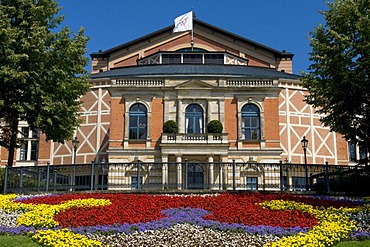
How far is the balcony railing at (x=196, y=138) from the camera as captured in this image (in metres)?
34.0

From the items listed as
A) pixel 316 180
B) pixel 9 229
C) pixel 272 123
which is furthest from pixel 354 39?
pixel 9 229

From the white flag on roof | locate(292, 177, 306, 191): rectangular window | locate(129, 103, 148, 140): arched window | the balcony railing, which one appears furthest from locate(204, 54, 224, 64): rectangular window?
locate(292, 177, 306, 191): rectangular window

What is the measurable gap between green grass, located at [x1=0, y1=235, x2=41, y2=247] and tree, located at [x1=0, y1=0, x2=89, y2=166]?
37.7 feet

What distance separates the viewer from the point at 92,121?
47875mm

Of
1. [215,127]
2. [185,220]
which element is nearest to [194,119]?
[215,127]

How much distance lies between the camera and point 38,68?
22.2 meters

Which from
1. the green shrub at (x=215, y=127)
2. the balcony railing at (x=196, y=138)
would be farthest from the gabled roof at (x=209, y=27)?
the balcony railing at (x=196, y=138)

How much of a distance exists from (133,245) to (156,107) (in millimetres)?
25753

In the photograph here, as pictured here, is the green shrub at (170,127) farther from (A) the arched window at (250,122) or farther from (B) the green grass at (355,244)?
(B) the green grass at (355,244)

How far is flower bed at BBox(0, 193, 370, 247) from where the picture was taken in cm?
1120

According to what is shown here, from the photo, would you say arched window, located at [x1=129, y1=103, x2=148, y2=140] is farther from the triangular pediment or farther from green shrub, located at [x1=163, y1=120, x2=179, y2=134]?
the triangular pediment

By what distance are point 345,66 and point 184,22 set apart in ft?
105

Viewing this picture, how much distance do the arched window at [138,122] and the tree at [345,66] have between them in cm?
1704

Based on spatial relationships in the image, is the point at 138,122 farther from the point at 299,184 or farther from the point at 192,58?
the point at 299,184
